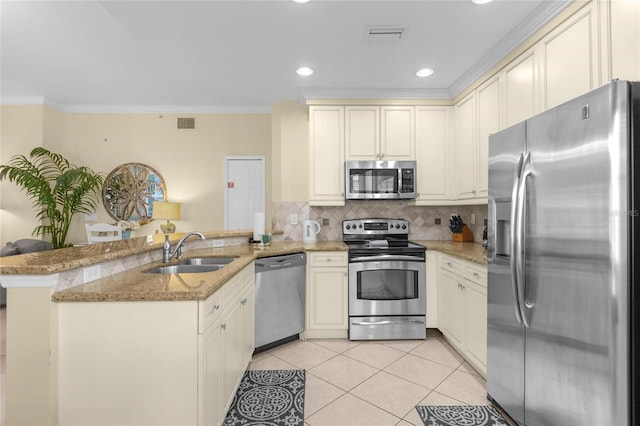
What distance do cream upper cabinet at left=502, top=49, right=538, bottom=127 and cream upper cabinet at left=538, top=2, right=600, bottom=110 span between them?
84 millimetres

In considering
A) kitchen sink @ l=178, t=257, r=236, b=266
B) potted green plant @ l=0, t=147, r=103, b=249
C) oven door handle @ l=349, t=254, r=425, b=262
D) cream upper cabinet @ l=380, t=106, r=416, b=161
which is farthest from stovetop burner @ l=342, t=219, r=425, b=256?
potted green plant @ l=0, t=147, r=103, b=249

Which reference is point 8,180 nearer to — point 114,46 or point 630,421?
point 114,46

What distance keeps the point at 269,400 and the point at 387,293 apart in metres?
1.55

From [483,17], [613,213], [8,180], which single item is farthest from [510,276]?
[8,180]

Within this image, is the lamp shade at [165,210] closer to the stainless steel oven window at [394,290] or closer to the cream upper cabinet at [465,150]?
the stainless steel oven window at [394,290]

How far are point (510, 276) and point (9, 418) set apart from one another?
2.50m

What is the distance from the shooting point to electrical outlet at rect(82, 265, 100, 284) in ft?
5.43

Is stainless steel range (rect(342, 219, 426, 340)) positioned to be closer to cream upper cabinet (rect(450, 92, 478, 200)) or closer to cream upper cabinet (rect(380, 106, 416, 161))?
cream upper cabinet (rect(450, 92, 478, 200))

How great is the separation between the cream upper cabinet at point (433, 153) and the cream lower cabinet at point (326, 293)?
127 centimetres

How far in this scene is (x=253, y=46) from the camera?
2775 mm

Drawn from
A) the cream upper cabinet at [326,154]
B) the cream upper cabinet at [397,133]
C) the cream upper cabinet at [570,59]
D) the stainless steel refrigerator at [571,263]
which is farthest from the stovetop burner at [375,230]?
the cream upper cabinet at [570,59]

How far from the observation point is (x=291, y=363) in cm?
280

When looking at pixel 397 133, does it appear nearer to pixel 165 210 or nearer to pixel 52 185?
pixel 165 210

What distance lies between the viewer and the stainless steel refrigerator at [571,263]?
121 cm
